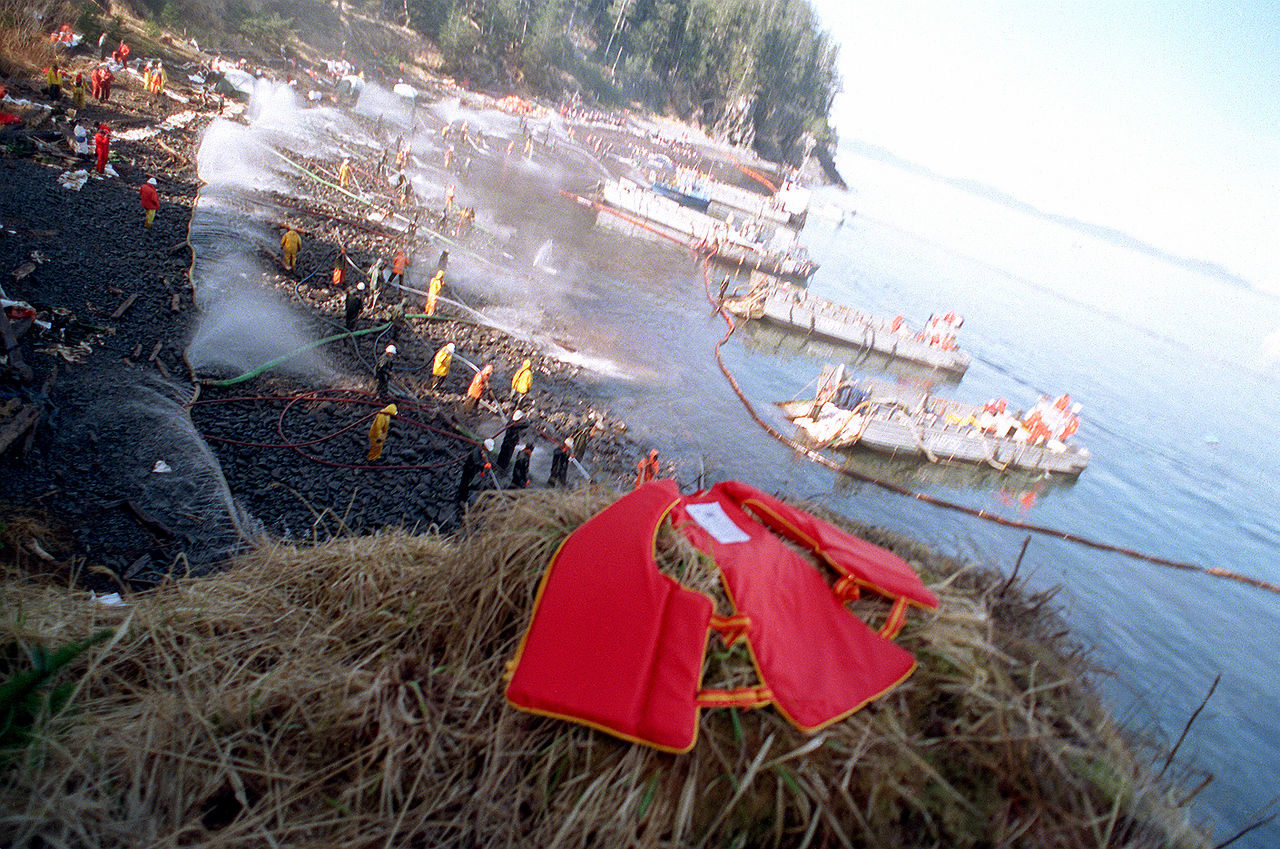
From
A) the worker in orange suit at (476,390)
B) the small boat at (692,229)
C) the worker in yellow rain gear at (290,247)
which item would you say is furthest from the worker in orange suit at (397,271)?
the small boat at (692,229)

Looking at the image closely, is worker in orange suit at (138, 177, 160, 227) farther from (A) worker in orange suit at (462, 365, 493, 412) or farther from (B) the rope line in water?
(B) the rope line in water

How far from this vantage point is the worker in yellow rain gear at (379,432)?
1093cm

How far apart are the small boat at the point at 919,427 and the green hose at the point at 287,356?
15845 mm

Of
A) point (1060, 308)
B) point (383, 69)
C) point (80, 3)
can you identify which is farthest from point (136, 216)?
point (1060, 308)

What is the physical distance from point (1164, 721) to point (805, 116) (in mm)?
106056

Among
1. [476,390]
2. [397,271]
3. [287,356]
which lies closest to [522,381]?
[476,390]

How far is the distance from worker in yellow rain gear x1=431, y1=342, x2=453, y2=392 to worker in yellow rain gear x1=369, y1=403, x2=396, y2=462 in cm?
337

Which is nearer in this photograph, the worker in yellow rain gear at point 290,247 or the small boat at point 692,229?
the worker in yellow rain gear at point 290,247

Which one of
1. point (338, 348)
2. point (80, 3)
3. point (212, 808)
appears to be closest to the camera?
point (212, 808)

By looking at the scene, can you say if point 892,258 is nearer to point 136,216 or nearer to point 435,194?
point 435,194

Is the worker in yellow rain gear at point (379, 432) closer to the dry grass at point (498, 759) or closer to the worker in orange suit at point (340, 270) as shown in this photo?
the worker in orange suit at point (340, 270)

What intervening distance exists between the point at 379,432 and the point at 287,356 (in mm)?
3702

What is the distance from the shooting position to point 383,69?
50.5 meters

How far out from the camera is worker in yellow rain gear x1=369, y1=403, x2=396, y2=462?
1093 centimetres
